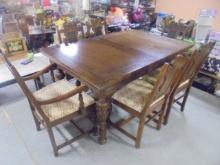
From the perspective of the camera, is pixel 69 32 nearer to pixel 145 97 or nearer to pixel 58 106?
pixel 58 106

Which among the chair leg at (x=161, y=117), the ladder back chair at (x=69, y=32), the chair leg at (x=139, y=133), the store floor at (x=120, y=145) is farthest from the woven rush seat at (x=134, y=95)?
the ladder back chair at (x=69, y=32)

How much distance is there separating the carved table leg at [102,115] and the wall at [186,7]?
89.1 inches

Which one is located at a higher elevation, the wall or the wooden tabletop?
the wall

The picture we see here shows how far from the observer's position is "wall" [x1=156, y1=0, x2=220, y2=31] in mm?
2828

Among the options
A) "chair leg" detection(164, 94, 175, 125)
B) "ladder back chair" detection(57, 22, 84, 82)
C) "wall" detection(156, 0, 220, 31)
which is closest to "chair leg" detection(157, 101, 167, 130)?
"chair leg" detection(164, 94, 175, 125)

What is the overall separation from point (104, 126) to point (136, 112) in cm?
33

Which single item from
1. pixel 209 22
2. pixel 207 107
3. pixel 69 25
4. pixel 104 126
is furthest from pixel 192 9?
pixel 104 126

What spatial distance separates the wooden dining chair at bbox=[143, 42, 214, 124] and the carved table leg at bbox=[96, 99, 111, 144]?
682 millimetres

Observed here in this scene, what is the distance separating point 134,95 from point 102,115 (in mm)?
369

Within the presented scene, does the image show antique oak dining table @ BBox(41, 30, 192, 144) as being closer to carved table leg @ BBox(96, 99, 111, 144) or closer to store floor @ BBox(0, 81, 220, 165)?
carved table leg @ BBox(96, 99, 111, 144)

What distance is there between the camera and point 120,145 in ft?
6.33

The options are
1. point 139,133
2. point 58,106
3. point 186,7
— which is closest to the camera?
point 58,106

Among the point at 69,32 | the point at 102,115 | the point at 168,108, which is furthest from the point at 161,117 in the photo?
the point at 69,32

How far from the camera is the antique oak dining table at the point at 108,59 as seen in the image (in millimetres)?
1534
